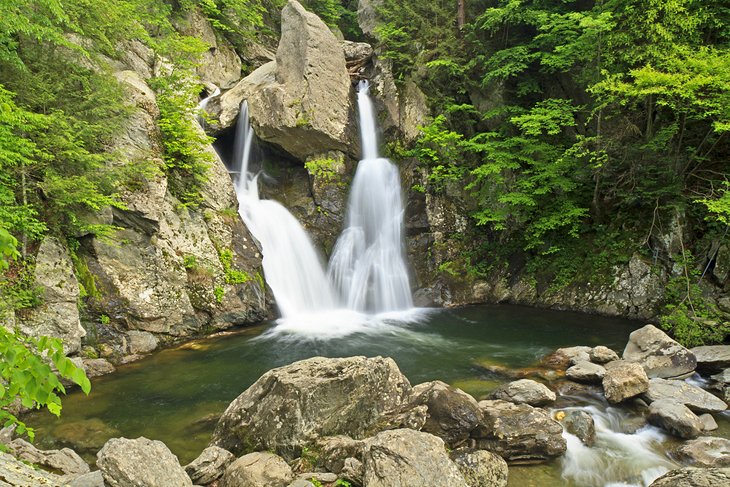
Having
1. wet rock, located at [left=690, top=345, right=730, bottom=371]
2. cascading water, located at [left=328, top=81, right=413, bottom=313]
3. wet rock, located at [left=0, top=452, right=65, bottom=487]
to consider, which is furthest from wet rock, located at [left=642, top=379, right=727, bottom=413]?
cascading water, located at [left=328, top=81, right=413, bottom=313]

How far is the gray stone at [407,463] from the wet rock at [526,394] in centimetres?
257

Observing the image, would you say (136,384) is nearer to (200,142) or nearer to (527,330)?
(200,142)

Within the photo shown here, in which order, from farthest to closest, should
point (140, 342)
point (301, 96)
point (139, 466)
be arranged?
point (301, 96), point (140, 342), point (139, 466)

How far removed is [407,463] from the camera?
455 cm

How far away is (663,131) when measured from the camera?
36.7 feet

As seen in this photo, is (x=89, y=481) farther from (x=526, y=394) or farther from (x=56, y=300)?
(x=526, y=394)

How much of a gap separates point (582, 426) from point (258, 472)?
4.55 metres

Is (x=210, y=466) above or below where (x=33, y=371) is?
below

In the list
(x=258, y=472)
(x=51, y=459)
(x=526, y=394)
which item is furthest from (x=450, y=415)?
(x=51, y=459)

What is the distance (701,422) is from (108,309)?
1144 cm

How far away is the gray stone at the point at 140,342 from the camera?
31.9ft

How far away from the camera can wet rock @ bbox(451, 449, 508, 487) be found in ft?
16.4

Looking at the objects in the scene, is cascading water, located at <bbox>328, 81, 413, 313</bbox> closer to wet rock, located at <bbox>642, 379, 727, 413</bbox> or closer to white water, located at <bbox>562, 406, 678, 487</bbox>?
wet rock, located at <bbox>642, 379, 727, 413</bbox>

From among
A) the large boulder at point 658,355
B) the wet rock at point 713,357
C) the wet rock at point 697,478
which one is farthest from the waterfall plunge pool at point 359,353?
the wet rock at point 713,357
